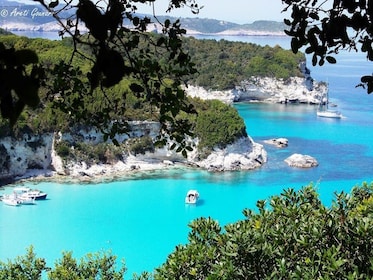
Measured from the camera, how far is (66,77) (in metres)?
2.33

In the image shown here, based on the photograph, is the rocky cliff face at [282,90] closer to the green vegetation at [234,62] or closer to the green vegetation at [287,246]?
the green vegetation at [234,62]

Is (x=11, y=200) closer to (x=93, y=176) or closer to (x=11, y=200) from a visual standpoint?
(x=11, y=200)

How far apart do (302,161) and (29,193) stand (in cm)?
1057

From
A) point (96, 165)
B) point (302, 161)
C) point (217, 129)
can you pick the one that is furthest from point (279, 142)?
point (96, 165)

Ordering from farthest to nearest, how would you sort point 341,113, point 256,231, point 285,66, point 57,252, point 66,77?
1. point 285,66
2. point 341,113
3. point 57,252
4. point 256,231
5. point 66,77

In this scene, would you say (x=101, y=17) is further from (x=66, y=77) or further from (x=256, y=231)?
(x=256, y=231)

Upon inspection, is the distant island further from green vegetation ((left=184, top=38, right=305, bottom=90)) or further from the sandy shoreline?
the sandy shoreline

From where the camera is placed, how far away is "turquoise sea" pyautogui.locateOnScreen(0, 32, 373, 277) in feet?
45.3

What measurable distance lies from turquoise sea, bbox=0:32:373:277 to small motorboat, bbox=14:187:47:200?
0.25 meters

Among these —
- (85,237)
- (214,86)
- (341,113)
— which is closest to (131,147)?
(85,237)

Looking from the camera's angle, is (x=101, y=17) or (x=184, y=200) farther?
(x=184, y=200)

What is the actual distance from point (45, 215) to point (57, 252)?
2960 millimetres

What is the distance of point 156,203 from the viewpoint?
1705 cm

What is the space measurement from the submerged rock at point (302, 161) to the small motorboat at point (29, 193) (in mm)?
9882
